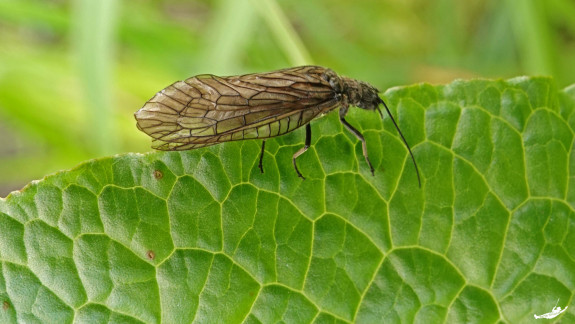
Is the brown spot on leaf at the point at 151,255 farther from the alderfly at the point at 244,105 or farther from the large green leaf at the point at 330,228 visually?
the alderfly at the point at 244,105

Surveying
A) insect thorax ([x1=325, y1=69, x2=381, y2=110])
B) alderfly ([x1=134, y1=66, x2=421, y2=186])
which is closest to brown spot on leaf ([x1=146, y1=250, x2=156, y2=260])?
alderfly ([x1=134, y1=66, x2=421, y2=186])

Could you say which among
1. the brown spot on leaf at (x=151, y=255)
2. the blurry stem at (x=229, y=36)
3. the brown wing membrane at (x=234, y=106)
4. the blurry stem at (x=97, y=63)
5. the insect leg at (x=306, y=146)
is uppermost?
the blurry stem at (x=229, y=36)

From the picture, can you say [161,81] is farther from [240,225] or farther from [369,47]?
[240,225]

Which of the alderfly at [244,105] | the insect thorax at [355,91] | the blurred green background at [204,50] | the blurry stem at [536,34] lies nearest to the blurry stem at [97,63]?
the blurred green background at [204,50]

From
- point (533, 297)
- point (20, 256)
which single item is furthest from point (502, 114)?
point (20, 256)

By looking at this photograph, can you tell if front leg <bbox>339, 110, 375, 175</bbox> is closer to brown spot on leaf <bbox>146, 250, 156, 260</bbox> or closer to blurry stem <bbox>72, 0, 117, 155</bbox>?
brown spot on leaf <bbox>146, 250, 156, 260</bbox>

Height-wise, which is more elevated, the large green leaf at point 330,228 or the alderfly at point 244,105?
the alderfly at point 244,105
